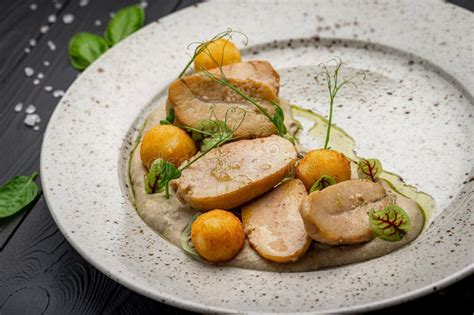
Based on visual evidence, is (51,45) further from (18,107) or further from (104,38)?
(18,107)

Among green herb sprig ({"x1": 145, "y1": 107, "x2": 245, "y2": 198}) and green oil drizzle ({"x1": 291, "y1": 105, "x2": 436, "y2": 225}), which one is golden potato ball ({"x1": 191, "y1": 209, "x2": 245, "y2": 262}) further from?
green oil drizzle ({"x1": 291, "y1": 105, "x2": 436, "y2": 225})

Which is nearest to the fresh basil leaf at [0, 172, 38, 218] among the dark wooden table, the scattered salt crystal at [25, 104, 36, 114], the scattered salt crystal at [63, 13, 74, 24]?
the dark wooden table

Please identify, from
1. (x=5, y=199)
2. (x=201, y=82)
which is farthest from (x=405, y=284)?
(x=5, y=199)

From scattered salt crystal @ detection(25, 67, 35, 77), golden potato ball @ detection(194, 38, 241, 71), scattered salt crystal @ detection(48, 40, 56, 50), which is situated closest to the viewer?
golden potato ball @ detection(194, 38, 241, 71)

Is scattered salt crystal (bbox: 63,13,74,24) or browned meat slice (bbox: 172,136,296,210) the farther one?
scattered salt crystal (bbox: 63,13,74,24)

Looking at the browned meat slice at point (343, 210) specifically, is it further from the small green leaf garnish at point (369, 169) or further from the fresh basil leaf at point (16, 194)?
the fresh basil leaf at point (16, 194)

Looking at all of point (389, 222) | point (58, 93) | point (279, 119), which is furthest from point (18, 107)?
point (389, 222)
